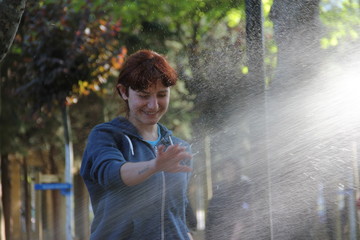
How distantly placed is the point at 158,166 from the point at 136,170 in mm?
171

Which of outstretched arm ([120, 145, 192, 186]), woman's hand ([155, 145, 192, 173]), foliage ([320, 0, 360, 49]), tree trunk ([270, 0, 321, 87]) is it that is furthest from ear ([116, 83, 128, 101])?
foliage ([320, 0, 360, 49])

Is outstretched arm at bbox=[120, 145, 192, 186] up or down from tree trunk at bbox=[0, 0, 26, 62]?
down

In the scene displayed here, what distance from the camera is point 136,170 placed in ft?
8.82

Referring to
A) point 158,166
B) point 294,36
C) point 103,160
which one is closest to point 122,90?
point 103,160

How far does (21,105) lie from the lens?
36.6 feet

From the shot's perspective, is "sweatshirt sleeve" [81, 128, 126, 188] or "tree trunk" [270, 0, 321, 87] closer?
"sweatshirt sleeve" [81, 128, 126, 188]

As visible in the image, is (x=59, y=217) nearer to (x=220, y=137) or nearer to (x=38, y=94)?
(x=38, y=94)

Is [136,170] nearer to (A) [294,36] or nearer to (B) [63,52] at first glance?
(A) [294,36]

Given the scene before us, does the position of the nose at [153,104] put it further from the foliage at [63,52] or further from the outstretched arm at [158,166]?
the foliage at [63,52]

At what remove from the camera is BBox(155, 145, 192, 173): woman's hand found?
2455 millimetres

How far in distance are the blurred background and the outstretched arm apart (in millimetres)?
673

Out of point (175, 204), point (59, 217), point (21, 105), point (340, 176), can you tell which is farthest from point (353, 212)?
point (59, 217)

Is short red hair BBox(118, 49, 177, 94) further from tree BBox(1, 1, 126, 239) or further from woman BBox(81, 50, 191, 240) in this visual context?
tree BBox(1, 1, 126, 239)

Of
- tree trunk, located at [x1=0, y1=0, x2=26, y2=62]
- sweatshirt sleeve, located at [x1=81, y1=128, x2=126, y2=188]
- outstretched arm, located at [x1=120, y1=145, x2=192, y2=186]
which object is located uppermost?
tree trunk, located at [x1=0, y1=0, x2=26, y2=62]
